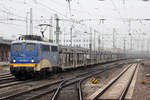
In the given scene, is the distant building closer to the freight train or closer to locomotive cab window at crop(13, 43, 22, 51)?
the freight train

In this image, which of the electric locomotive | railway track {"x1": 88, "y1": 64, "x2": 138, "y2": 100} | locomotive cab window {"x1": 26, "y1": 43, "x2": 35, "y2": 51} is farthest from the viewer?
locomotive cab window {"x1": 26, "y1": 43, "x2": 35, "y2": 51}

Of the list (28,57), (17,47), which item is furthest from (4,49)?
(28,57)

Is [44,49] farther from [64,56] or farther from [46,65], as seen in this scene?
[64,56]

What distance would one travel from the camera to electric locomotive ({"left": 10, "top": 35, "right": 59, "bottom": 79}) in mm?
17364

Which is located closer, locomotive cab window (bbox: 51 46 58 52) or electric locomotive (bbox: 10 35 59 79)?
electric locomotive (bbox: 10 35 59 79)

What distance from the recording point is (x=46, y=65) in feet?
64.1

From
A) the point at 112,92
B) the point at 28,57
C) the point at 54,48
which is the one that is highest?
the point at 54,48

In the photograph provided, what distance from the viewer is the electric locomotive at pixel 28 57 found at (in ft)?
57.0

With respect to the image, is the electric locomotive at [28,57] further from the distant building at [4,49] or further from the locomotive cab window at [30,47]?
the distant building at [4,49]

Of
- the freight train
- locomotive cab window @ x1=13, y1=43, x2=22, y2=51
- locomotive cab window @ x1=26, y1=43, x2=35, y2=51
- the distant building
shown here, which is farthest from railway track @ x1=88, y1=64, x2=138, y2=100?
the distant building

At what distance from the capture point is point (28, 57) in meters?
17.7

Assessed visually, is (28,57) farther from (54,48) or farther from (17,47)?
(54,48)

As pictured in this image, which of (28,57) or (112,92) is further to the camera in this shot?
(28,57)

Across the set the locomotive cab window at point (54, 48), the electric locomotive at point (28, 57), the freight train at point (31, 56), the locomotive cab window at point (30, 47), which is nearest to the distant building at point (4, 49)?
the locomotive cab window at point (54, 48)
